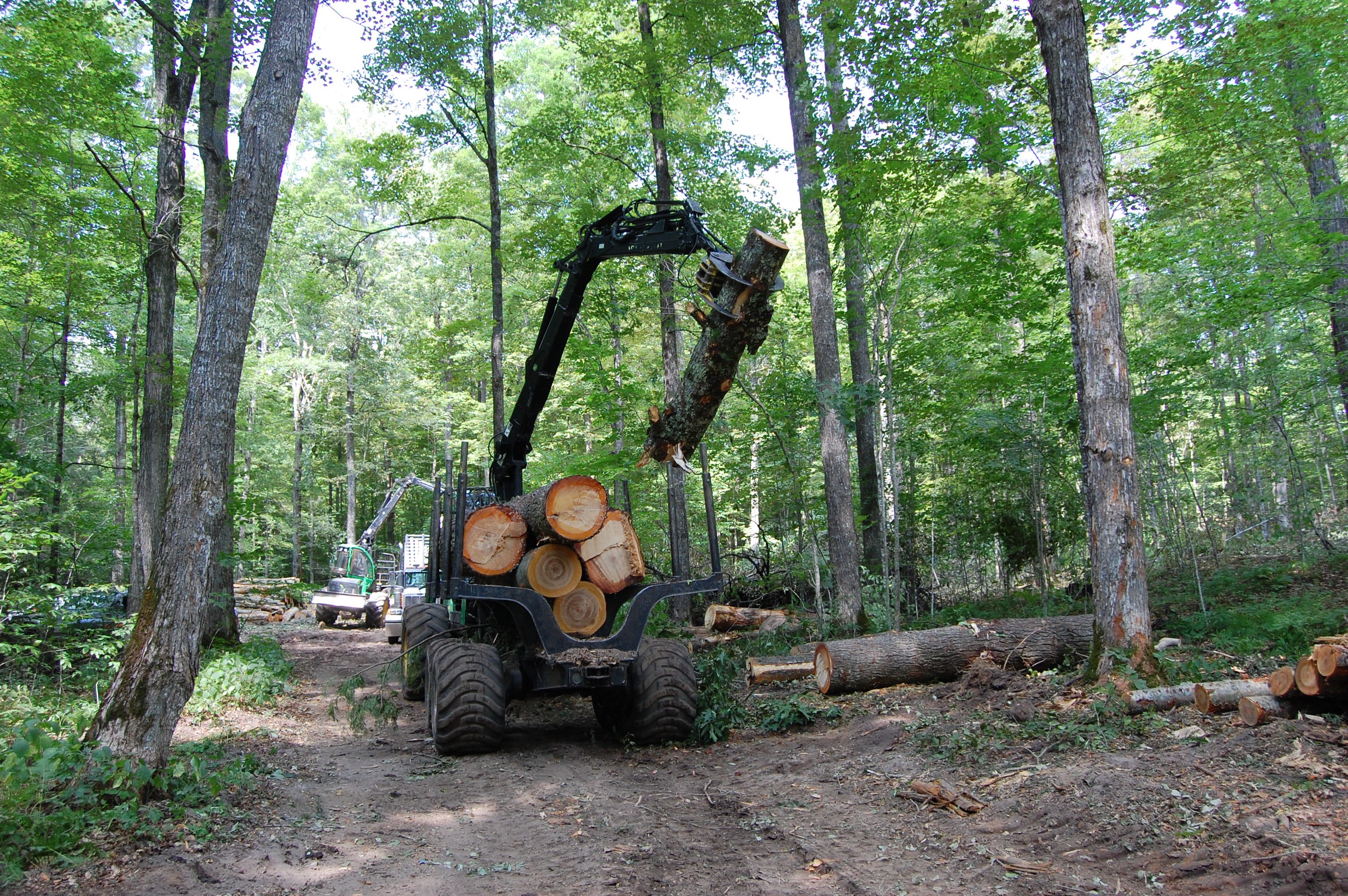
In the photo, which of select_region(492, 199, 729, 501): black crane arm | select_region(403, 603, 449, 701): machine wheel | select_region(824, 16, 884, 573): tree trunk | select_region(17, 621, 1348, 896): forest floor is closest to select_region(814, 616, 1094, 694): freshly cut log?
select_region(17, 621, 1348, 896): forest floor

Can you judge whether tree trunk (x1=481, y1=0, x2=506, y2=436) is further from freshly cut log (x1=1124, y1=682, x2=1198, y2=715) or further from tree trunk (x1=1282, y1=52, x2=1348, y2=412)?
tree trunk (x1=1282, y1=52, x2=1348, y2=412)

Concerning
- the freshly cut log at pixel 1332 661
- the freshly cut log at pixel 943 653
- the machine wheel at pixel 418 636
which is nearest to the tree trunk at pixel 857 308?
the freshly cut log at pixel 943 653

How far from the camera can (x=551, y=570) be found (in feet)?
22.7

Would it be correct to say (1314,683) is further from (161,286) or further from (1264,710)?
(161,286)

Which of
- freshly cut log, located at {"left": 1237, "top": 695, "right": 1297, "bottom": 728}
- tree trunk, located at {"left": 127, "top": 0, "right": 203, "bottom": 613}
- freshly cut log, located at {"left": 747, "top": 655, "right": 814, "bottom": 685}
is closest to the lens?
freshly cut log, located at {"left": 1237, "top": 695, "right": 1297, "bottom": 728}

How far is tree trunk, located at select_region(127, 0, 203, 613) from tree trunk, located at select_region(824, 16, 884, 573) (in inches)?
333

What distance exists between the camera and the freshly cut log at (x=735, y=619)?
39.9 feet

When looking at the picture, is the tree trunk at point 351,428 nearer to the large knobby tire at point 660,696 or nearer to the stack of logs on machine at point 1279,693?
the large knobby tire at point 660,696

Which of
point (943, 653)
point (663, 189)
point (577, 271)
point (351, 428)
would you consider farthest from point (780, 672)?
point (351, 428)

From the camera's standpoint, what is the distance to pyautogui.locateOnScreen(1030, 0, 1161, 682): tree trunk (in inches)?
226

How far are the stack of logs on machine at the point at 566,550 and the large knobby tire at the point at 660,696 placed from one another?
72 cm

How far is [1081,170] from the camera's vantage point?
6.16m

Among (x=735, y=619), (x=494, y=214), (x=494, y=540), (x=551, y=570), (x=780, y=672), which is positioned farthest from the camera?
(x=494, y=214)

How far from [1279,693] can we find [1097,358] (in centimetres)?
264
